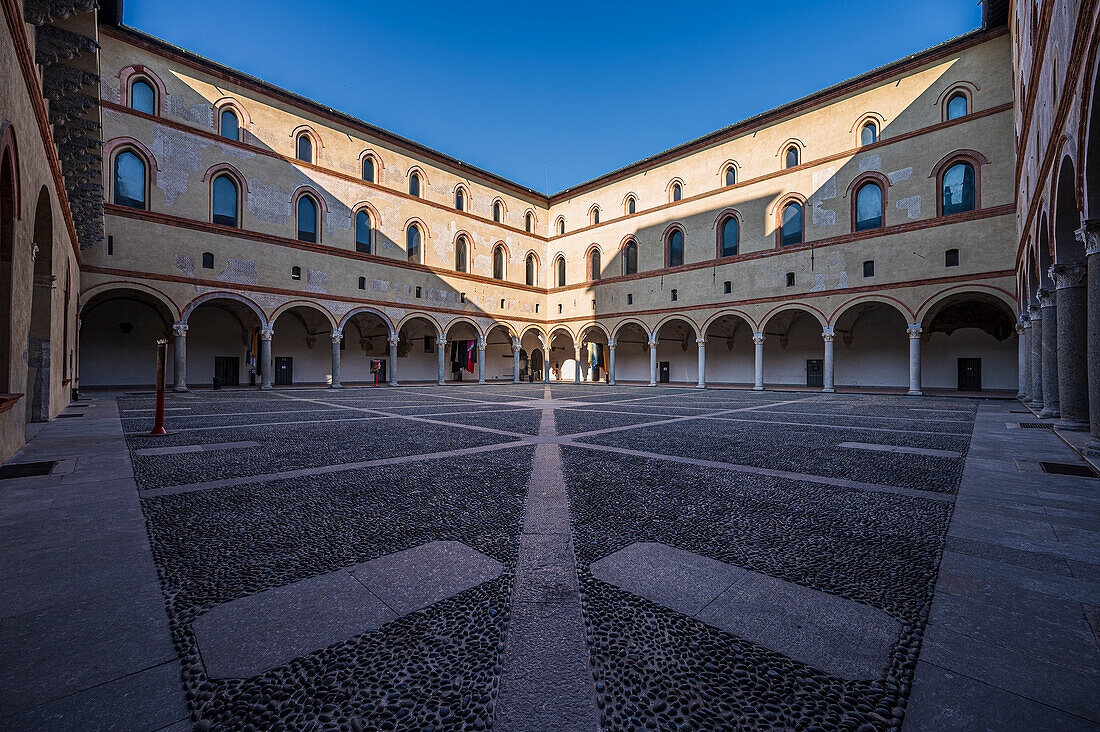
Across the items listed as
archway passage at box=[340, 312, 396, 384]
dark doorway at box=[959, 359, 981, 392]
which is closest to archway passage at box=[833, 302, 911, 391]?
dark doorway at box=[959, 359, 981, 392]

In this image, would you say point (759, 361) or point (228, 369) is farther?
point (228, 369)

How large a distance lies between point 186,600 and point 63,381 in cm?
1356

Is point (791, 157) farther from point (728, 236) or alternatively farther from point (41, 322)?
point (41, 322)

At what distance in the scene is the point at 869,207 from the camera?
21.7 m

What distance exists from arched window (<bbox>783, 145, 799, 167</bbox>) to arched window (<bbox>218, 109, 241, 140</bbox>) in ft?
88.7

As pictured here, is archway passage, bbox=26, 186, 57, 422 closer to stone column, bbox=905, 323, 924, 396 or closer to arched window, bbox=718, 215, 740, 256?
arched window, bbox=718, 215, 740, 256

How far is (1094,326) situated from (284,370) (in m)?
29.9

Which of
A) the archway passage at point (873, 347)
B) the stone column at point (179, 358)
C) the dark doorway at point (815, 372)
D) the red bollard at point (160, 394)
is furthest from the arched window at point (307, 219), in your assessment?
the dark doorway at point (815, 372)

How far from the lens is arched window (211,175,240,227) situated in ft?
67.8

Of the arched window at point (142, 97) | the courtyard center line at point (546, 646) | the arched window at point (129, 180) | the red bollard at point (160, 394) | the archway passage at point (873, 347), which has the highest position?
the arched window at point (142, 97)

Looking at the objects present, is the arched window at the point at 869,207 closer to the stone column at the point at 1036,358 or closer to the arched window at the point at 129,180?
the stone column at the point at 1036,358

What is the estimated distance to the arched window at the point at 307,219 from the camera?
2320 centimetres

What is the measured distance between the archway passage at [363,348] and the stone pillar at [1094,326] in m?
27.7

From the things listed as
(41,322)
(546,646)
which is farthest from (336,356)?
(546,646)
